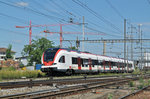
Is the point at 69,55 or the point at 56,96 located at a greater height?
the point at 69,55

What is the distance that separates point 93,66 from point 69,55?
25.5ft

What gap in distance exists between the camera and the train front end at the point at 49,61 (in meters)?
26.3

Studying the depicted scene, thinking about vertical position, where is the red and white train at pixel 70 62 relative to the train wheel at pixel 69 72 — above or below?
above

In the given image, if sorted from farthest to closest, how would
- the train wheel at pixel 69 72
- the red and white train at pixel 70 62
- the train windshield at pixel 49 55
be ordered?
the train wheel at pixel 69 72 → the train windshield at pixel 49 55 → the red and white train at pixel 70 62

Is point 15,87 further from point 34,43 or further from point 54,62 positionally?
point 34,43

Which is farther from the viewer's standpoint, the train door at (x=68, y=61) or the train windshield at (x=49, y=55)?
the train door at (x=68, y=61)

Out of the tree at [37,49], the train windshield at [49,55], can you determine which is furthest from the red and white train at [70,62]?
the tree at [37,49]

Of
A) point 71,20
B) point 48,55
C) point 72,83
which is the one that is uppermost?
point 71,20

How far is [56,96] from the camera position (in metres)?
11.4

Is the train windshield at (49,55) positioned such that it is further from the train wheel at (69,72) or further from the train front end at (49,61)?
the train wheel at (69,72)

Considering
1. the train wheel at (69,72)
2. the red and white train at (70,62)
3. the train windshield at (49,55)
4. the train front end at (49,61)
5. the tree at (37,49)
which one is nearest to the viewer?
the train front end at (49,61)

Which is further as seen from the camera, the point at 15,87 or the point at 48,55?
the point at 48,55

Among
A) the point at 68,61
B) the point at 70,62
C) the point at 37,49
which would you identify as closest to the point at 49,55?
the point at 68,61

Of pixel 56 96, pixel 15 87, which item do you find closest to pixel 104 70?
pixel 15 87
